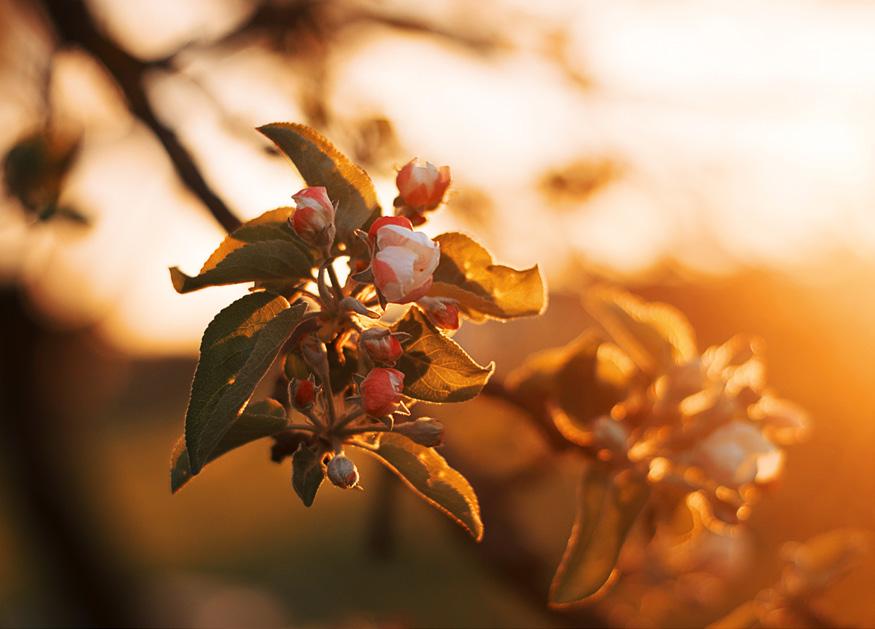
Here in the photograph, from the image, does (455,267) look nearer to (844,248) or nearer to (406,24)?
(406,24)

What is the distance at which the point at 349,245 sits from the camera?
94 centimetres

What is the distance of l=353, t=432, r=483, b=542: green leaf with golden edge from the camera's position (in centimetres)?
90

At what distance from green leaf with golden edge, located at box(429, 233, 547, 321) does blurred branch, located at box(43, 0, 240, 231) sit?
0.41 meters

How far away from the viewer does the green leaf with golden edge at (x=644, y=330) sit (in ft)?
4.64

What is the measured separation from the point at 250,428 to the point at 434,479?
0.20 metres

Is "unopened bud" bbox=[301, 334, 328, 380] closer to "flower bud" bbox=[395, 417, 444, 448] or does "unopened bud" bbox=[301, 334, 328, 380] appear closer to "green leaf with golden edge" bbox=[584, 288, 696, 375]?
"flower bud" bbox=[395, 417, 444, 448]

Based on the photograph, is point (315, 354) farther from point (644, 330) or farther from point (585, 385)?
point (644, 330)

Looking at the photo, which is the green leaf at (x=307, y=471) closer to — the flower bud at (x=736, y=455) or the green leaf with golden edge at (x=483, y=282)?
the green leaf with golden edge at (x=483, y=282)

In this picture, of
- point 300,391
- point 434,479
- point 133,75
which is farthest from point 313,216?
point 133,75

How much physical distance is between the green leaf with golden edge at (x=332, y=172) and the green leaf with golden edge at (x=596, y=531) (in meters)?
0.55

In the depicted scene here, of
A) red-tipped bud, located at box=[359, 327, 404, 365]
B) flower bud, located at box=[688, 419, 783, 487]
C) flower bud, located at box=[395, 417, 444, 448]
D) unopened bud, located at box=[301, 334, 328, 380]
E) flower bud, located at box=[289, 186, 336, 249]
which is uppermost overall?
flower bud, located at box=[688, 419, 783, 487]

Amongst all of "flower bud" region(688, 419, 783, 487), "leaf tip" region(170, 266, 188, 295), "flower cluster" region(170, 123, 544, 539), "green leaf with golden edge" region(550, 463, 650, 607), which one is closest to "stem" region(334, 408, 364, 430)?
"flower cluster" region(170, 123, 544, 539)

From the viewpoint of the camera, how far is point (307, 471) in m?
0.90

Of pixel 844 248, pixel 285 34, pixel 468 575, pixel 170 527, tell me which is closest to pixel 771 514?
pixel 844 248
